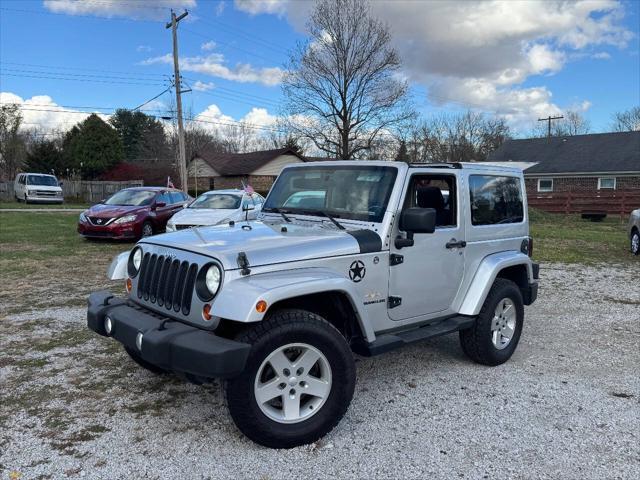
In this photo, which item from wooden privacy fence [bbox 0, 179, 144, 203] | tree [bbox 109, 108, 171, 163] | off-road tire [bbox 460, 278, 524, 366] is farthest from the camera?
tree [bbox 109, 108, 171, 163]

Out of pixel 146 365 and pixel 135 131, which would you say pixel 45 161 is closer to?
pixel 135 131

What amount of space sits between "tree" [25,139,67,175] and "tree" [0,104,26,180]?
915 mm

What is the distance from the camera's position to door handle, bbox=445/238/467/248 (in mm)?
4544

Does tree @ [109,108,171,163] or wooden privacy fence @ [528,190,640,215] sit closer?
wooden privacy fence @ [528,190,640,215]

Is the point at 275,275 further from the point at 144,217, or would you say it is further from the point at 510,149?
A: the point at 510,149

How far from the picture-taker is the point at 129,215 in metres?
13.5

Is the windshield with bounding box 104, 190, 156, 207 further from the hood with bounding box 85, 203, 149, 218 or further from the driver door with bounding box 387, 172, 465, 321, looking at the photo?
the driver door with bounding box 387, 172, 465, 321

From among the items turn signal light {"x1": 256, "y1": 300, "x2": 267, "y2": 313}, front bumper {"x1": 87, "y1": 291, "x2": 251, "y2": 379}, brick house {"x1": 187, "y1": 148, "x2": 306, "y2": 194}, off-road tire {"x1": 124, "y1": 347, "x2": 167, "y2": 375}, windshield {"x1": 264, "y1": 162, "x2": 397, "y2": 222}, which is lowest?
off-road tire {"x1": 124, "y1": 347, "x2": 167, "y2": 375}

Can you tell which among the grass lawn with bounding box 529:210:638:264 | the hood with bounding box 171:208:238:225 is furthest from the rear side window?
the hood with bounding box 171:208:238:225

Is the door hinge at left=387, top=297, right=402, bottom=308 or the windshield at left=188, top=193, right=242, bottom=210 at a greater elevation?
the windshield at left=188, top=193, right=242, bottom=210

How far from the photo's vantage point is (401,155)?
116 ft

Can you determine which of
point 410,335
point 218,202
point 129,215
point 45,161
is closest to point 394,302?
point 410,335

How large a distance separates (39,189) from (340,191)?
32.5m

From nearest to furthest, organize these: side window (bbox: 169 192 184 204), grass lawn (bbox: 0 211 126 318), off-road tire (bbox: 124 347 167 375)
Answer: off-road tire (bbox: 124 347 167 375) < grass lawn (bbox: 0 211 126 318) < side window (bbox: 169 192 184 204)
